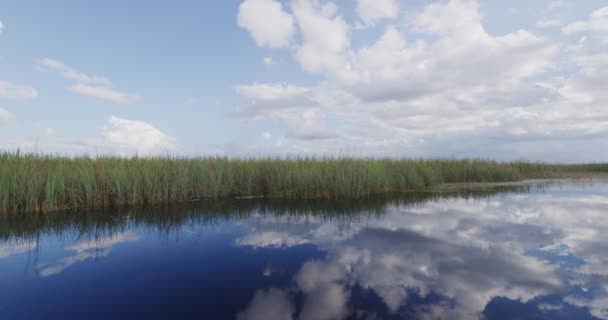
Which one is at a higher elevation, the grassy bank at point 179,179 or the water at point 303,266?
the grassy bank at point 179,179

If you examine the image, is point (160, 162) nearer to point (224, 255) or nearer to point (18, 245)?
point (18, 245)

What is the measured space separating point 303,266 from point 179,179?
17.0ft

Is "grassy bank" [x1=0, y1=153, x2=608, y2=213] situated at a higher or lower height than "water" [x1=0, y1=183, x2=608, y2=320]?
higher

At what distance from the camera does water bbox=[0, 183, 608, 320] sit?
2492 mm

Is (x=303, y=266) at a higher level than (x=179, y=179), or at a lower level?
lower

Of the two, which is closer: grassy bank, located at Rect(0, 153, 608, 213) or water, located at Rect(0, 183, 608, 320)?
water, located at Rect(0, 183, 608, 320)

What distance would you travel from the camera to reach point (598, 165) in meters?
23.4

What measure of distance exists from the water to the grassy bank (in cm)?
74

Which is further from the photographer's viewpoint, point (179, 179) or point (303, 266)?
point (179, 179)

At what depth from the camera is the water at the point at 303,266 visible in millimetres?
2492

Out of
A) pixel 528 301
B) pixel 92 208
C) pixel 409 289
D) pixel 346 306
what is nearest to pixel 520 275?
pixel 528 301

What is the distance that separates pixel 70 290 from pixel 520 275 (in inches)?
173

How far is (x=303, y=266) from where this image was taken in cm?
342

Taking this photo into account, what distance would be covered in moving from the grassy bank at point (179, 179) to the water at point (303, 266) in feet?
2.42
